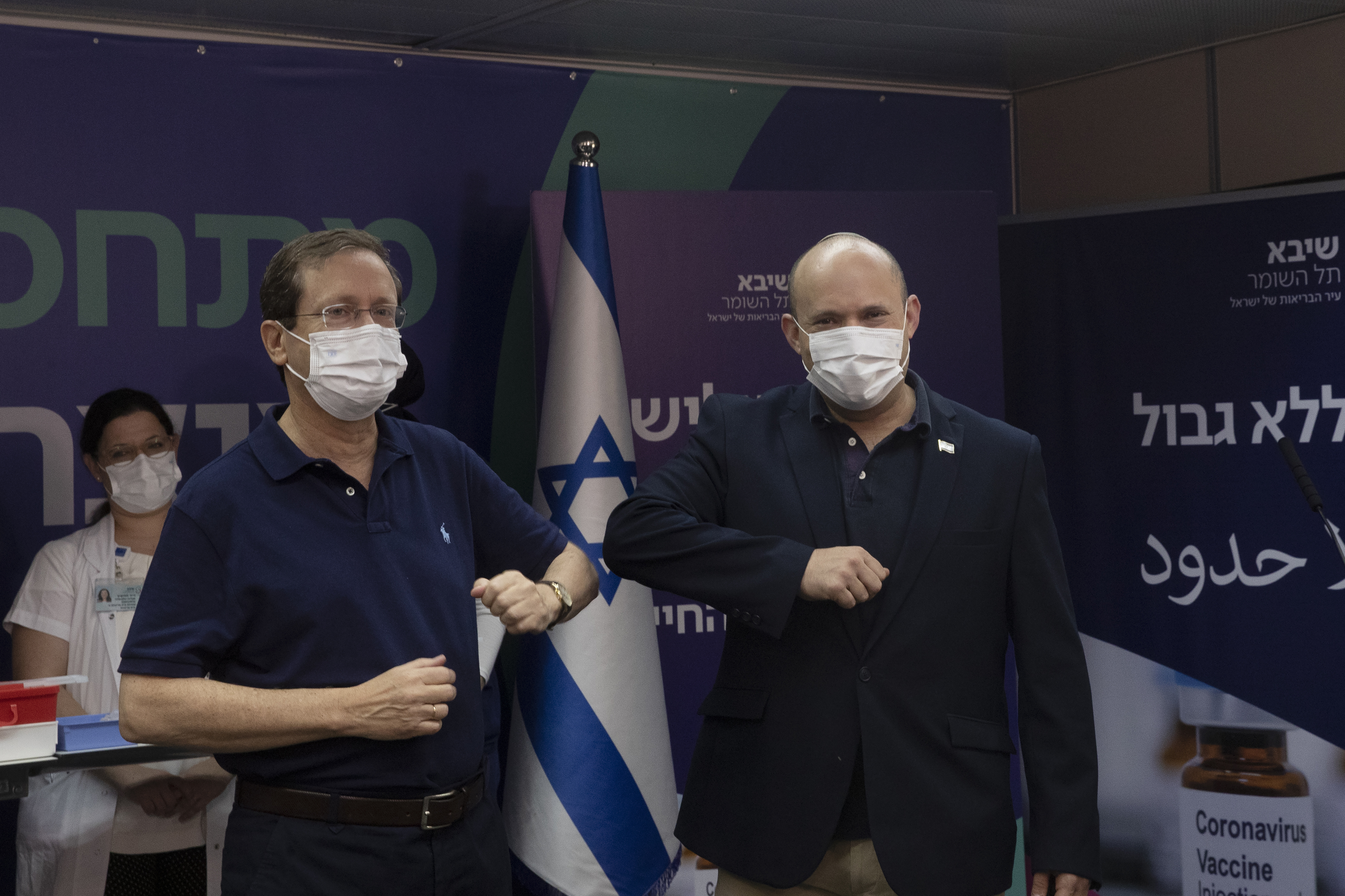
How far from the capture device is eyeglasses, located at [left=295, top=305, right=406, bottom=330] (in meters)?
1.98

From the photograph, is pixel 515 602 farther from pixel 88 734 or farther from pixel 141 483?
pixel 141 483

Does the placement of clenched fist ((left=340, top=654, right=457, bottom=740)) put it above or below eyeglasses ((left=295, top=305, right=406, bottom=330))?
below

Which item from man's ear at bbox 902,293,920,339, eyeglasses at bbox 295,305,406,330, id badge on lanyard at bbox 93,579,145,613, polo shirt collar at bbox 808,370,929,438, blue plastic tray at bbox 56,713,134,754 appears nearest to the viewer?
eyeglasses at bbox 295,305,406,330

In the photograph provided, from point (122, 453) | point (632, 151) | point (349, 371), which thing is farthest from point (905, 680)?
point (632, 151)

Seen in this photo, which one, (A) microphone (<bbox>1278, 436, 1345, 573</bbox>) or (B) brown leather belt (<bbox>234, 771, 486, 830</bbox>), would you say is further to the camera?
(A) microphone (<bbox>1278, 436, 1345, 573</bbox>)

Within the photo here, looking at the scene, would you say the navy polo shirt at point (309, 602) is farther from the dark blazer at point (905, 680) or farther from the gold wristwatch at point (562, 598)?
the dark blazer at point (905, 680)

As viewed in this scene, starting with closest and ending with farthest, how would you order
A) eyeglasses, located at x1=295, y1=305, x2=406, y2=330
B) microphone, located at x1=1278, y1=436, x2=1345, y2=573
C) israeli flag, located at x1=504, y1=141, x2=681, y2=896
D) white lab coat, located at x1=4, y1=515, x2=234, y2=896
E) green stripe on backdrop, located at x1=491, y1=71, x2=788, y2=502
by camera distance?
eyeglasses, located at x1=295, y1=305, x2=406, y2=330
microphone, located at x1=1278, y1=436, x2=1345, y2=573
white lab coat, located at x1=4, y1=515, x2=234, y2=896
israeli flag, located at x1=504, y1=141, x2=681, y2=896
green stripe on backdrop, located at x1=491, y1=71, x2=788, y2=502

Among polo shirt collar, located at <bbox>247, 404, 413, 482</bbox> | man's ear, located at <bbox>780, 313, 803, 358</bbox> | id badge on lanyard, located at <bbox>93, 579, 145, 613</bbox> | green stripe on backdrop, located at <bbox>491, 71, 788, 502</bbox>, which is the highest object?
green stripe on backdrop, located at <bbox>491, 71, 788, 502</bbox>

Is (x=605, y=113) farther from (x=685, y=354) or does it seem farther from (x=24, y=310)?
(x=24, y=310)

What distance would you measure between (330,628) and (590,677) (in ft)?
5.45

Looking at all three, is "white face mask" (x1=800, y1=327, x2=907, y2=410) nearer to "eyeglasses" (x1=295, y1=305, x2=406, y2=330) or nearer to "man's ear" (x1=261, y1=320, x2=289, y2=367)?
"eyeglasses" (x1=295, y1=305, x2=406, y2=330)

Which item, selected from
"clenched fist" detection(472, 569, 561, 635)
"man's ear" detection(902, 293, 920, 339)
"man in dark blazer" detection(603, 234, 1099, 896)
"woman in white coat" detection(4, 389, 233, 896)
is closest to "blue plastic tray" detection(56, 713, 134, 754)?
"woman in white coat" detection(4, 389, 233, 896)

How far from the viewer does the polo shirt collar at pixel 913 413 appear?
2119mm

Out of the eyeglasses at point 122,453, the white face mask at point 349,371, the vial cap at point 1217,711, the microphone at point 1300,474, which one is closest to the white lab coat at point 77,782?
the eyeglasses at point 122,453
